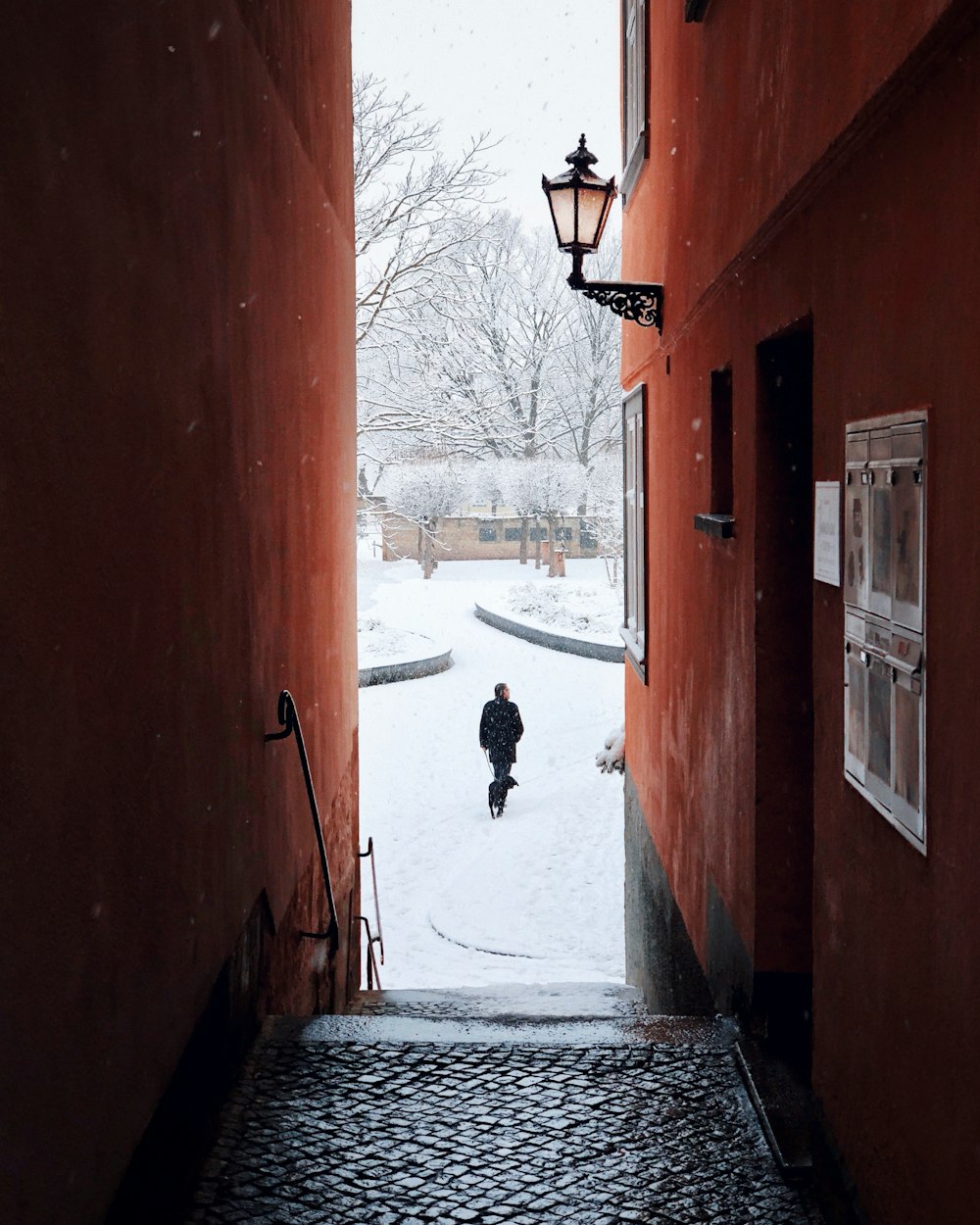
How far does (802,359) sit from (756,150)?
0.77 metres

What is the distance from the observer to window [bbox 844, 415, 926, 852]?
2.84 m

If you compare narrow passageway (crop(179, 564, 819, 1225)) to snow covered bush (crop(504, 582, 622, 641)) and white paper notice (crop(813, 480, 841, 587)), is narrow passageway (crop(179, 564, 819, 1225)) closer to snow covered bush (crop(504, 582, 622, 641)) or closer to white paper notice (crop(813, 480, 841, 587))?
white paper notice (crop(813, 480, 841, 587))

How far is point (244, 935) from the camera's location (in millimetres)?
4895

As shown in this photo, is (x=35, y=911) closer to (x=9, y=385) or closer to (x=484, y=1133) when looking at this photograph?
(x=9, y=385)

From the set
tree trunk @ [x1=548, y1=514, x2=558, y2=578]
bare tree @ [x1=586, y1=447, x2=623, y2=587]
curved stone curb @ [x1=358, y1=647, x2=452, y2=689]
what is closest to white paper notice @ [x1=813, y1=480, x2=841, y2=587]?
curved stone curb @ [x1=358, y1=647, x2=452, y2=689]

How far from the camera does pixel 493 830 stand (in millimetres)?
13516

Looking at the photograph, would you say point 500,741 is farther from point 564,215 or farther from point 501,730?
point 564,215

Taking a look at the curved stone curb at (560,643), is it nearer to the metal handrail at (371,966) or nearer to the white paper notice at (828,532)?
the metal handrail at (371,966)

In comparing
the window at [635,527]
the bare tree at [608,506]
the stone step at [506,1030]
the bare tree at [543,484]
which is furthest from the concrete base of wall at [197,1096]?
the bare tree at [543,484]

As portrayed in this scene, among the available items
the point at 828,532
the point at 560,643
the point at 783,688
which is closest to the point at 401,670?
the point at 560,643

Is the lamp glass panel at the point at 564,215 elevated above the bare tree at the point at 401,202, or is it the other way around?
the bare tree at the point at 401,202

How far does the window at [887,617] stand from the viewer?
9.33 feet

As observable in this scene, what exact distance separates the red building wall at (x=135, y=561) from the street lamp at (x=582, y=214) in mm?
1792

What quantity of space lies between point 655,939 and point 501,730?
20.1ft
